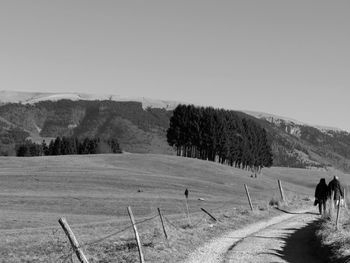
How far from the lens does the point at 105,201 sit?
54.5 metres

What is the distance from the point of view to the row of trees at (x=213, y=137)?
466 ft

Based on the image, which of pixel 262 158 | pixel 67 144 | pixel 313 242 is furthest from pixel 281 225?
pixel 67 144

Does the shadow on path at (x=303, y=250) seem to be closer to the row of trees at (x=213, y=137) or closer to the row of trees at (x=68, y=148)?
the row of trees at (x=213, y=137)

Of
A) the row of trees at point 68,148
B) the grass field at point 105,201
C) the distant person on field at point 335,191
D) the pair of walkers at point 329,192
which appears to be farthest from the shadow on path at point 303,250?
the row of trees at point 68,148

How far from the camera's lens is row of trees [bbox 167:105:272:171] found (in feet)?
466

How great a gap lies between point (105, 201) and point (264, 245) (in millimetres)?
34133

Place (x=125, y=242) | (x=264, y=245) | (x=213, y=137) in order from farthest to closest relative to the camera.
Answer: (x=213, y=137) → (x=264, y=245) → (x=125, y=242)

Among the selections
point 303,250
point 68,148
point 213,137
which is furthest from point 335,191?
point 68,148

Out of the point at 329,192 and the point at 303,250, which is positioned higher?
the point at 329,192

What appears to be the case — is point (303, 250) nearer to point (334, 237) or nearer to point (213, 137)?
point (334, 237)

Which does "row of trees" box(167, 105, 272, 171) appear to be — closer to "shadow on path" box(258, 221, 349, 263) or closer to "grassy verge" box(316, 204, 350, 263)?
"grassy verge" box(316, 204, 350, 263)

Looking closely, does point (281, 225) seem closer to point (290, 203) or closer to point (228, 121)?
point (290, 203)

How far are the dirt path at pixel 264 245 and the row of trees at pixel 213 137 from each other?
11262cm

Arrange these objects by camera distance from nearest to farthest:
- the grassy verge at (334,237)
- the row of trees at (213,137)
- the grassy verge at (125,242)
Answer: the grassy verge at (334,237)
the grassy verge at (125,242)
the row of trees at (213,137)
